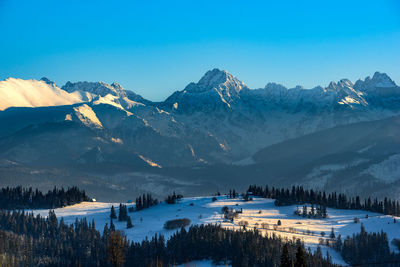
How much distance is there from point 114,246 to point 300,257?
45.9 meters

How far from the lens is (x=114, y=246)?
16262cm

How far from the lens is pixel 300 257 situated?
160125mm
